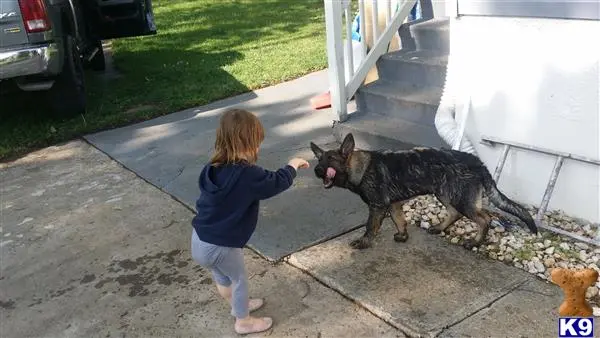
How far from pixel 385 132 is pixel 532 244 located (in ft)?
5.67

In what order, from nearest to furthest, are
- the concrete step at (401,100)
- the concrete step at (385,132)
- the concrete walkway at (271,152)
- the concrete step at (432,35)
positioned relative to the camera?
the concrete walkway at (271,152), the concrete step at (385,132), the concrete step at (401,100), the concrete step at (432,35)

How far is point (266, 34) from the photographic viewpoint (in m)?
11.0

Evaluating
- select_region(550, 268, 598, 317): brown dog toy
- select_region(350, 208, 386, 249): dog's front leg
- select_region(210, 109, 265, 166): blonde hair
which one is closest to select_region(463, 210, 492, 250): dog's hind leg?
select_region(350, 208, 386, 249): dog's front leg

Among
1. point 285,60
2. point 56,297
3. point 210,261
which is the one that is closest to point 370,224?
point 210,261

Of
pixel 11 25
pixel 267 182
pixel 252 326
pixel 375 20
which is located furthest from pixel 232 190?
pixel 11 25

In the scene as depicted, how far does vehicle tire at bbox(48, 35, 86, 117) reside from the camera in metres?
6.59

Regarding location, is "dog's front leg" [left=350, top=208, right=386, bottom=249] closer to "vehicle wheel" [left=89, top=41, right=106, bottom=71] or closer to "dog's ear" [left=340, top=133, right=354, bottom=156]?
"dog's ear" [left=340, top=133, right=354, bottom=156]


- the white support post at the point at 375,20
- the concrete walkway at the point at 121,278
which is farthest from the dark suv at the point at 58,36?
the white support post at the point at 375,20

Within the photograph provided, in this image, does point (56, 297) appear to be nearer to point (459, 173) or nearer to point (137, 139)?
point (459, 173)

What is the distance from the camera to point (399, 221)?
144 inches

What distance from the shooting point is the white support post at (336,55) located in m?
5.10

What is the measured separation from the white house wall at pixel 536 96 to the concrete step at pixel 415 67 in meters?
0.84

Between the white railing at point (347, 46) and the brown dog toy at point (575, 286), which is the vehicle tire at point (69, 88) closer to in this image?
the white railing at point (347, 46)

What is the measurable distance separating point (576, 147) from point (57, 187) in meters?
3.96
